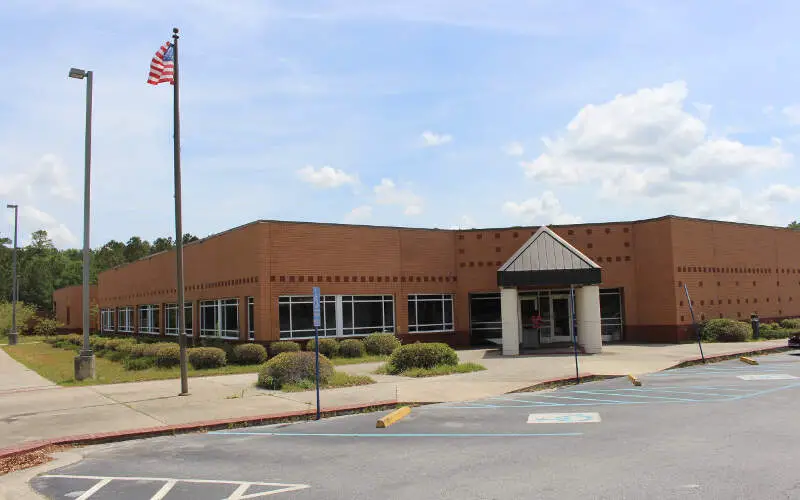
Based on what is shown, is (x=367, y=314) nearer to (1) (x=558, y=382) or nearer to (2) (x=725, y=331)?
(1) (x=558, y=382)

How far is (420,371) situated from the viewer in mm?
20281

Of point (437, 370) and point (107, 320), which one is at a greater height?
point (107, 320)

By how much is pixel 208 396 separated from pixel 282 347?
Result: 9.55 meters

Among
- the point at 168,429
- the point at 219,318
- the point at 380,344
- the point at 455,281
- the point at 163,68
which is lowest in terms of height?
the point at 168,429

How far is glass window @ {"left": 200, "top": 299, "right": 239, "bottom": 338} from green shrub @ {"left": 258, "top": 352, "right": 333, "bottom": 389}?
12099 millimetres

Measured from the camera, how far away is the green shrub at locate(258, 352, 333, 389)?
18.2 m

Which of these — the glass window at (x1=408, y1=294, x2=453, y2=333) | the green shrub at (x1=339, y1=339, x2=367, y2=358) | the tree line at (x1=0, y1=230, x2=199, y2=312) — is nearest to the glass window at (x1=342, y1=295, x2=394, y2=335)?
the glass window at (x1=408, y1=294, x2=453, y2=333)

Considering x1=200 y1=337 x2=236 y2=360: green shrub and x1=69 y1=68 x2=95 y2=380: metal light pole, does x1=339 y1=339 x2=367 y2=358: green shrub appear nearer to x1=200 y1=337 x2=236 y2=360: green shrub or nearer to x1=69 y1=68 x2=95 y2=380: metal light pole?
x1=200 y1=337 x2=236 y2=360: green shrub

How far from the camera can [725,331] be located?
101 feet

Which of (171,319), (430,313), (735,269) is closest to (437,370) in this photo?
(430,313)

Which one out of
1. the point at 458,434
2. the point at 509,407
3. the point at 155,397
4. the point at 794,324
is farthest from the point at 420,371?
the point at 794,324

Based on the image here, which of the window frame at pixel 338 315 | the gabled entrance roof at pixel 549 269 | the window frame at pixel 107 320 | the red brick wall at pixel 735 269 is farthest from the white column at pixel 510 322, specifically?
the window frame at pixel 107 320

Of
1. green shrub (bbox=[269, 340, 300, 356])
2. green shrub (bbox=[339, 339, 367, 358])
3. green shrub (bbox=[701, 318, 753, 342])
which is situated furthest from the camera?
green shrub (bbox=[701, 318, 753, 342])

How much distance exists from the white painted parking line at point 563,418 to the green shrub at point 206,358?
544 inches
